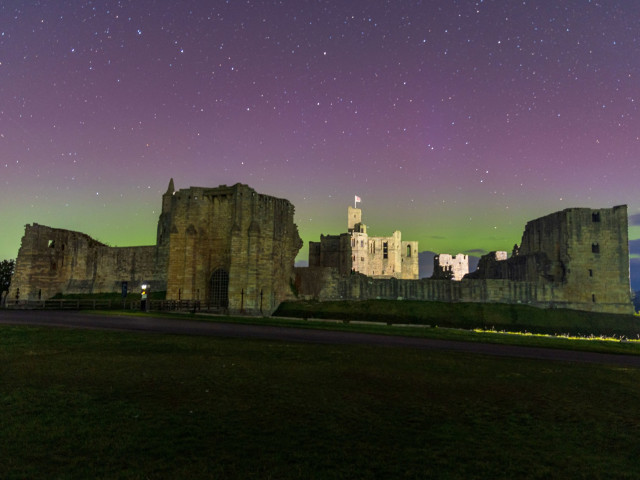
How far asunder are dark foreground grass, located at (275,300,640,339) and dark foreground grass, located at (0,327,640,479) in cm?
3254

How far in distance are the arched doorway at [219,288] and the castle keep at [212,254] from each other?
0.33 ft

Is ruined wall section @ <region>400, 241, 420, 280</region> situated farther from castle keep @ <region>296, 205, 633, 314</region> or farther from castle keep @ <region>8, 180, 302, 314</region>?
castle keep @ <region>8, 180, 302, 314</region>

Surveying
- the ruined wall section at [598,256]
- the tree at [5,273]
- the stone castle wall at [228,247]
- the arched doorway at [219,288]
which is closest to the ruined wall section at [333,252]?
the stone castle wall at [228,247]

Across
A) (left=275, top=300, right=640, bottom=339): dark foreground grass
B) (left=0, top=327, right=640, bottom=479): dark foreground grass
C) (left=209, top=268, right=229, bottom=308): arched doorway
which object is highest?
(left=209, top=268, right=229, bottom=308): arched doorway

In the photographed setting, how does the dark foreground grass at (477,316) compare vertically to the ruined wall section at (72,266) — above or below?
below

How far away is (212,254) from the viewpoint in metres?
44.2

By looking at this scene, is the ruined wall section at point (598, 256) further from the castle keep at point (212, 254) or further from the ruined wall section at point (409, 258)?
the ruined wall section at point (409, 258)

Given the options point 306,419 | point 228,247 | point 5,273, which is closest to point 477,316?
point 228,247

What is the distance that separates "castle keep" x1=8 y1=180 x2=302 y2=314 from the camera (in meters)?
40.9

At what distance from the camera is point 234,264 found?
134ft

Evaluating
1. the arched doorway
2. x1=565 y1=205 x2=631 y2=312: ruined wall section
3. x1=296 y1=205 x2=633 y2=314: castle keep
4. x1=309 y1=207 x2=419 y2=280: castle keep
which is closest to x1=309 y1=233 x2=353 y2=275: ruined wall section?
x1=309 y1=207 x2=419 y2=280: castle keep

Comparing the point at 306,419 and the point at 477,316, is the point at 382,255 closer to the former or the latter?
the point at 477,316

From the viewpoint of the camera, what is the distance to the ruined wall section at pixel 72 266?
51750mm

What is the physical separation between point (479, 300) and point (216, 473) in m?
50.1
